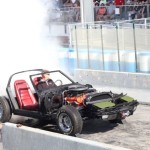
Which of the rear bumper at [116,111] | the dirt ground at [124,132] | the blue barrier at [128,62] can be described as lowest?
the dirt ground at [124,132]

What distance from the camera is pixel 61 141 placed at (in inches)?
259

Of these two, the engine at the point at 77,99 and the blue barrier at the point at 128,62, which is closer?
the engine at the point at 77,99

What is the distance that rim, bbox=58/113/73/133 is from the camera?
8.80 metres

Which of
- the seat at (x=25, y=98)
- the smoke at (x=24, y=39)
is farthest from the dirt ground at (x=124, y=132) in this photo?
the smoke at (x=24, y=39)

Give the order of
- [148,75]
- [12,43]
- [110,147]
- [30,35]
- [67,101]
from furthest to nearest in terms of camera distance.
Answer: [30,35] < [12,43] < [148,75] < [67,101] < [110,147]

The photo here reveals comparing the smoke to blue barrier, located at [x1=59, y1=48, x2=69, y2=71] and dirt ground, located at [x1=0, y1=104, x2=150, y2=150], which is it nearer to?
blue barrier, located at [x1=59, y1=48, x2=69, y2=71]

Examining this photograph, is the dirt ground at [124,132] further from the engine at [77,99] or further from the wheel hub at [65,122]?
the engine at [77,99]

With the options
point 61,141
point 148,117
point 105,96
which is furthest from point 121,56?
point 61,141

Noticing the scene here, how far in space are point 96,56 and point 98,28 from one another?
82cm

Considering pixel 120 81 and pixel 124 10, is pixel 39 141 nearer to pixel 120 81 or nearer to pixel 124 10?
pixel 120 81

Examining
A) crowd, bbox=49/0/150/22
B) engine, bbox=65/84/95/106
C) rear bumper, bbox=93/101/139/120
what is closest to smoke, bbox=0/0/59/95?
crowd, bbox=49/0/150/22

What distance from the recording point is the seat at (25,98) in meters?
9.68

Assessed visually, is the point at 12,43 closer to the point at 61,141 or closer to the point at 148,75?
the point at 148,75

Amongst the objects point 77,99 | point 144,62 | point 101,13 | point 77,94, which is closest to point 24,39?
point 101,13
